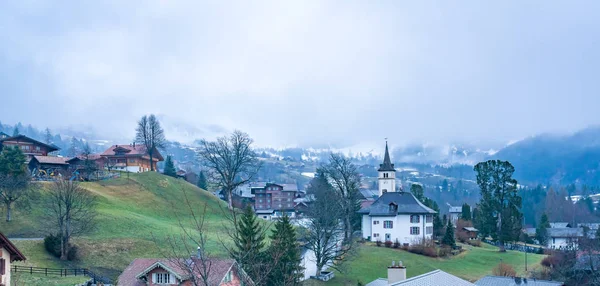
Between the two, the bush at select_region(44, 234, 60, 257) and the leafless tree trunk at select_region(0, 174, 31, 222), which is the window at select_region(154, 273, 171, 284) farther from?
the leafless tree trunk at select_region(0, 174, 31, 222)

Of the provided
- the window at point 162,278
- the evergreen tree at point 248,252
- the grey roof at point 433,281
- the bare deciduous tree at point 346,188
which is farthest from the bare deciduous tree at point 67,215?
the bare deciduous tree at point 346,188

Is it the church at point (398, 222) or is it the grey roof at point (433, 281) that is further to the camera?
the church at point (398, 222)

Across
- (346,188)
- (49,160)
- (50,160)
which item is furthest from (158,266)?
(50,160)

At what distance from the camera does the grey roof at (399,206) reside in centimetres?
7806

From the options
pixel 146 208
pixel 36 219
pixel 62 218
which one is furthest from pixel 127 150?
pixel 62 218

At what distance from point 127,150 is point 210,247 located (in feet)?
187

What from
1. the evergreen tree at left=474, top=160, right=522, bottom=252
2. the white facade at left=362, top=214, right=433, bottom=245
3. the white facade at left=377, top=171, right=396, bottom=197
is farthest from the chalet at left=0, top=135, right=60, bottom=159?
the evergreen tree at left=474, top=160, right=522, bottom=252

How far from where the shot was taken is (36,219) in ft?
190

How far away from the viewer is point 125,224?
200 ft

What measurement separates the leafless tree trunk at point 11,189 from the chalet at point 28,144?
3332 cm

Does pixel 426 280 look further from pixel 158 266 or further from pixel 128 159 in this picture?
pixel 128 159

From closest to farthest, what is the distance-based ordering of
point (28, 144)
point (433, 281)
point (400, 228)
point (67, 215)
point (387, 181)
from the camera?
point (433, 281) → point (67, 215) → point (400, 228) → point (28, 144) → point (387, 181)

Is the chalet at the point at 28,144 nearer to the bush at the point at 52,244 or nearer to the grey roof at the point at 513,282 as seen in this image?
the bush at the point at 52,244

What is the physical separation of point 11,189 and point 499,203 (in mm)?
61415
